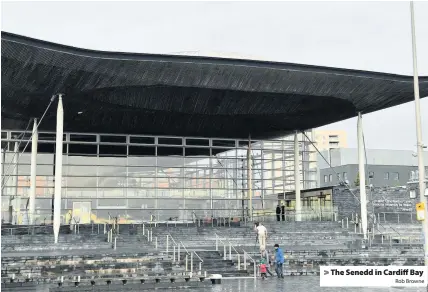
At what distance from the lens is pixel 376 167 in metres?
89.0

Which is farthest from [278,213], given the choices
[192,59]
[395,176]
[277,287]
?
[395,176]

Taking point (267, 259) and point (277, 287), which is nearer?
point (277, 287)

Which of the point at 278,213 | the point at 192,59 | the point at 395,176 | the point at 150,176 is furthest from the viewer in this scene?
the point at 395,176

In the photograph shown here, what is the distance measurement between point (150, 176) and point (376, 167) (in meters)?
54.2

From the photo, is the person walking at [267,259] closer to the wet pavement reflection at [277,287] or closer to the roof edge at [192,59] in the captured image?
the wet pavement reflection at [277,287]

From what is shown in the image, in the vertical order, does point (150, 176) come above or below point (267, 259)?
above

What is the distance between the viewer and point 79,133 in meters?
41.8

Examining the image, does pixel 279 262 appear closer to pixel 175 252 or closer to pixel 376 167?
pixel 175 252

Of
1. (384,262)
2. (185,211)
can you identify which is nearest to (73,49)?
(384,262)

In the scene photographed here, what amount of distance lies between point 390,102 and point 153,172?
1788 cm

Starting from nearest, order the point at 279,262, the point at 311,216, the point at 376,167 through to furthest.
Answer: the point at 279,262, the point at 311,216, the point at 376,167

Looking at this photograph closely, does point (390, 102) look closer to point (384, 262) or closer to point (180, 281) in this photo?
point (384, 262)

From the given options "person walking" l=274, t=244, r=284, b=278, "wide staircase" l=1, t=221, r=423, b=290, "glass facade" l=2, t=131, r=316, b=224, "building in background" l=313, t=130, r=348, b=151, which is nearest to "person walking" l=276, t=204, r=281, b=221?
"glass facade" l=2, t=131, r=316, b=224

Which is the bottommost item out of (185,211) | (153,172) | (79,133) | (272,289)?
(272,289)
